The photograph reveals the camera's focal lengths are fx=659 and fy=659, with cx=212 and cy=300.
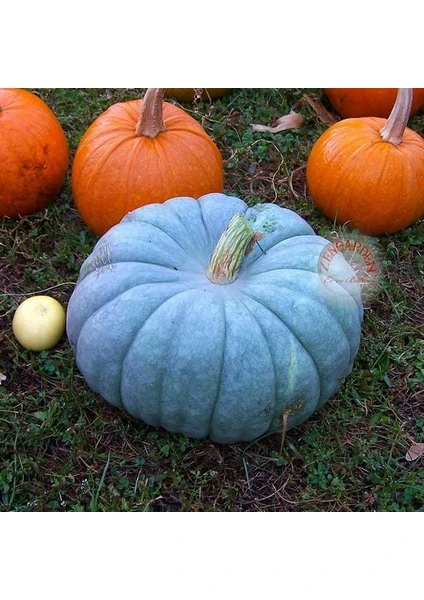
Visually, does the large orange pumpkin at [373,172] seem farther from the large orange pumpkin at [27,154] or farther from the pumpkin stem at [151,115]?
the large orange pumpkin at [27,154]

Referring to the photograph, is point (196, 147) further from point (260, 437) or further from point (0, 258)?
point (260, 437)

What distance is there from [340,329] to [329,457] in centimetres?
58

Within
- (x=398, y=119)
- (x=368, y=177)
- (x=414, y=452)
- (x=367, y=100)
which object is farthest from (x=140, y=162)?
(x=414, y=452)

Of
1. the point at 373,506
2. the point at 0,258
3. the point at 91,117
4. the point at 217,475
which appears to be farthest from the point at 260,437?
the point at 91,117

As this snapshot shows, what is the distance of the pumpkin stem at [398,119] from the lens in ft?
10.5

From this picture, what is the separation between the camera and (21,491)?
2557 millimetres

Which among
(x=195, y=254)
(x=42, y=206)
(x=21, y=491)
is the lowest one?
(x=21, y=491)

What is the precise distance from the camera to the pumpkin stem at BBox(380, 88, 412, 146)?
10.5 feet

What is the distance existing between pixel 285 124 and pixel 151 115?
52.8 inches

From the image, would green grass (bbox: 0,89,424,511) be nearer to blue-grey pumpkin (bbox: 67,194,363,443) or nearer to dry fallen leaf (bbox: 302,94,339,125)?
blue-grey pumpkin (bbox: 67,194,363,443)

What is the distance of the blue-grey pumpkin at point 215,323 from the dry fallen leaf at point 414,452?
443mm

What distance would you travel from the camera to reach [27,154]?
3.26 meters

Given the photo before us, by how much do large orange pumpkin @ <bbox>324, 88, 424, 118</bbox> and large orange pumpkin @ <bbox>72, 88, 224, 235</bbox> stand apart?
46.0 inches

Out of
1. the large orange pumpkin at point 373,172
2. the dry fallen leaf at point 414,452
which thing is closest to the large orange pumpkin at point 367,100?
the large orange pumpkin at point 373,172
